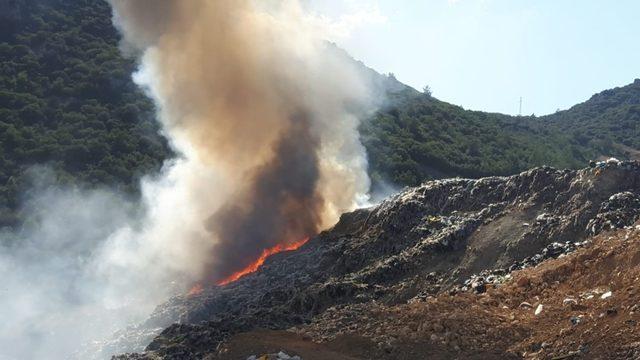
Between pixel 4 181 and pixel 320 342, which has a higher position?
pixel 4 181

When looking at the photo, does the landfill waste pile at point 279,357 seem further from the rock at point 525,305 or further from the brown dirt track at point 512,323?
the rock at point 525,305

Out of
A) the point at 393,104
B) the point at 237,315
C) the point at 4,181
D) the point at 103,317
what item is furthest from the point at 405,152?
the point at 237,315

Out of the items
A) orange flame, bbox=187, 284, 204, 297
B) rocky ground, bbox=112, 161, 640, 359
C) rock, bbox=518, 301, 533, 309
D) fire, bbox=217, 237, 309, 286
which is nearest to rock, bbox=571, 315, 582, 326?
rocky ground, bbox=112, 161, 640, 359

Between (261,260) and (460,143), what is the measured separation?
55893 mm

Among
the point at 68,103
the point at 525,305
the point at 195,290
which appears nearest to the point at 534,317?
the point at 525,305

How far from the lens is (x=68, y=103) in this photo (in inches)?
3312

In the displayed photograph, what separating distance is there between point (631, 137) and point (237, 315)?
12109 centimetres

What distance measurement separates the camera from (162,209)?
173ft

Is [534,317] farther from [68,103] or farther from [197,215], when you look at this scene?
[68,103]

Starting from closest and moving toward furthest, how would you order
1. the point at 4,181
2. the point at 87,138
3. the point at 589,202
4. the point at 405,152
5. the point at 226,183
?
the point at 589,202
the point at 226,183
the point at 4,181
the point at 87,138
the point at 405,152

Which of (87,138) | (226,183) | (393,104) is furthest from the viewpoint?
(393,104)

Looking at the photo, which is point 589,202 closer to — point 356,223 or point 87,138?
point 356,223

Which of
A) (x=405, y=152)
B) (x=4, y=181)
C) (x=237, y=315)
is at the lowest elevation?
(x=237, y=315)

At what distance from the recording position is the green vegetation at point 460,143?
81438 millimetres
